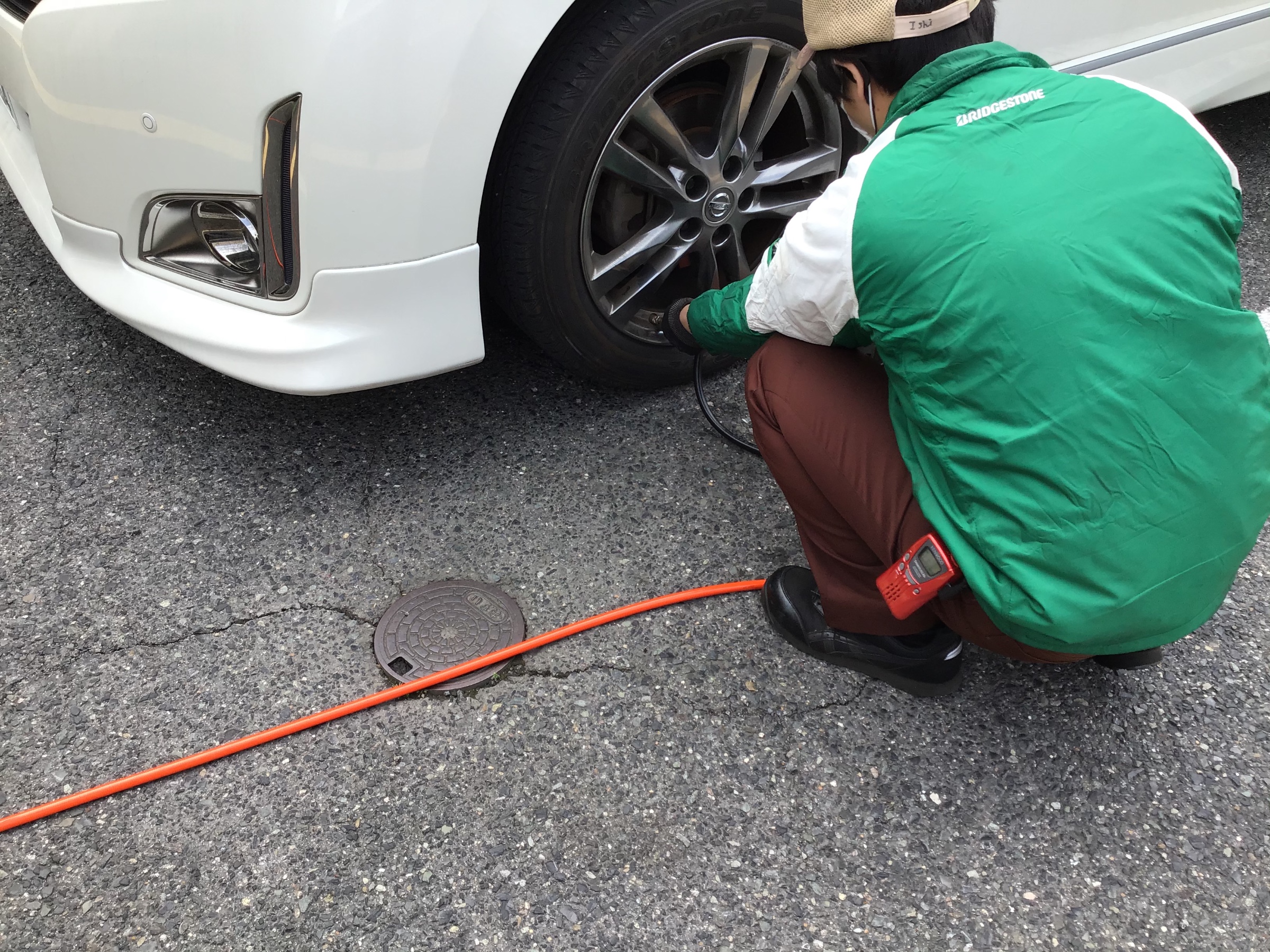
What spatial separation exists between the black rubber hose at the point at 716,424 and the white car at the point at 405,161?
0.07 meters

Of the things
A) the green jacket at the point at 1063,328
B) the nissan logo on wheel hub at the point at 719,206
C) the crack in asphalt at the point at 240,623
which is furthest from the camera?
the nissan logo on wheel hub at the point at 719,206

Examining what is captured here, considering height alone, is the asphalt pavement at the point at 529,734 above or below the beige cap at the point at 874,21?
below

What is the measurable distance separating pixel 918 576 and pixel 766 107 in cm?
113

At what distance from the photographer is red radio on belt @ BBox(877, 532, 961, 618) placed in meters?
1.50

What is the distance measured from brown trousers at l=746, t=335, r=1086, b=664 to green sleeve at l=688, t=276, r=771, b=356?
2.1 inches

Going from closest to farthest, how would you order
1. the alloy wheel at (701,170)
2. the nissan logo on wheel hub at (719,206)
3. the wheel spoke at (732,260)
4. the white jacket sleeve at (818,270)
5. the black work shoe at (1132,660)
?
1. the white jacket sleeve at (818,270)
2. the black work shoe at (1132,660)
3. the alloy wheel at (701,170)
4. the nissan logo on wheel hub at (719,206)
5. the wheel spoke at (732,260)

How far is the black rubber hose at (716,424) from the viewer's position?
232 cm

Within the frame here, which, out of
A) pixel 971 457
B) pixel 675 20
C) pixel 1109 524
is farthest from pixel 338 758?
pixel 675 20

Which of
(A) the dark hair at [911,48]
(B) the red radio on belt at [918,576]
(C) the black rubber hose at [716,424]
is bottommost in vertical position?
(C) the black rubber hose at [716,424]

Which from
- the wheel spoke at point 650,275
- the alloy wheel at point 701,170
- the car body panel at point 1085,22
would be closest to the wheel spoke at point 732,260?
the alloy wheel at point 701,170

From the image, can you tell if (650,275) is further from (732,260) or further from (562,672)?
(562,672)

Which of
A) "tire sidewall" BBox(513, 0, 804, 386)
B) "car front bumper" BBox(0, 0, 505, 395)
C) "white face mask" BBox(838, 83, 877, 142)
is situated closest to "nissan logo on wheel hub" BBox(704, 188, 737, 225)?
"tire sidewall" BBox(513, 0, 804, 386)

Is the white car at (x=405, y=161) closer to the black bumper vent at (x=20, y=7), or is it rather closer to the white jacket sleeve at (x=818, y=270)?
the black bumper vent at (x=20, y=7)

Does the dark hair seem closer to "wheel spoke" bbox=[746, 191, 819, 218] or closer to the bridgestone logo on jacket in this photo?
the bridgestone logo on jacket
